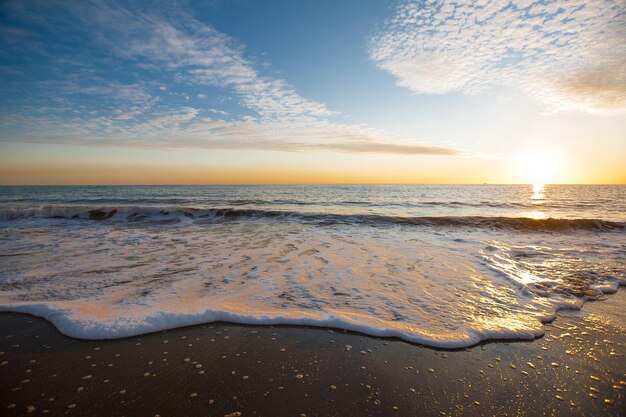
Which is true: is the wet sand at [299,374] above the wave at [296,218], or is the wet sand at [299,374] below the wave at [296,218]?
above

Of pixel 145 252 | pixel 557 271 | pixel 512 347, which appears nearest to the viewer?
pixel 512 347

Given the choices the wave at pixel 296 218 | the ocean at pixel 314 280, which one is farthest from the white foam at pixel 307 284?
the wave at pixel 296 218

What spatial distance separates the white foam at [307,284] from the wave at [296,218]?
16.2 feet

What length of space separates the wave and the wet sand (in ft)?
43.1

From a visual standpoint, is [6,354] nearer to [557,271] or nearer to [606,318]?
[606,318]

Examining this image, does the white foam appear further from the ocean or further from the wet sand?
the wet sand

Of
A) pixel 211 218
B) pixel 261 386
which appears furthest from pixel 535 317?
pixel 211 218

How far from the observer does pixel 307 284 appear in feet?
20.2

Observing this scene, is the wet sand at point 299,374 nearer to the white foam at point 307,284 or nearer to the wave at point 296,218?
the white foam at point 307,284

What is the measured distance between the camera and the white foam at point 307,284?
438 centimetres

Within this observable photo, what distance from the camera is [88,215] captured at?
792 inches

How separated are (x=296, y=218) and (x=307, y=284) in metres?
13.2

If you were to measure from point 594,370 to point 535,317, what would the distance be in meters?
1.39

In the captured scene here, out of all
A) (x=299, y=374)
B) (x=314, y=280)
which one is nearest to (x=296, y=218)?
(x=314, y=280)
